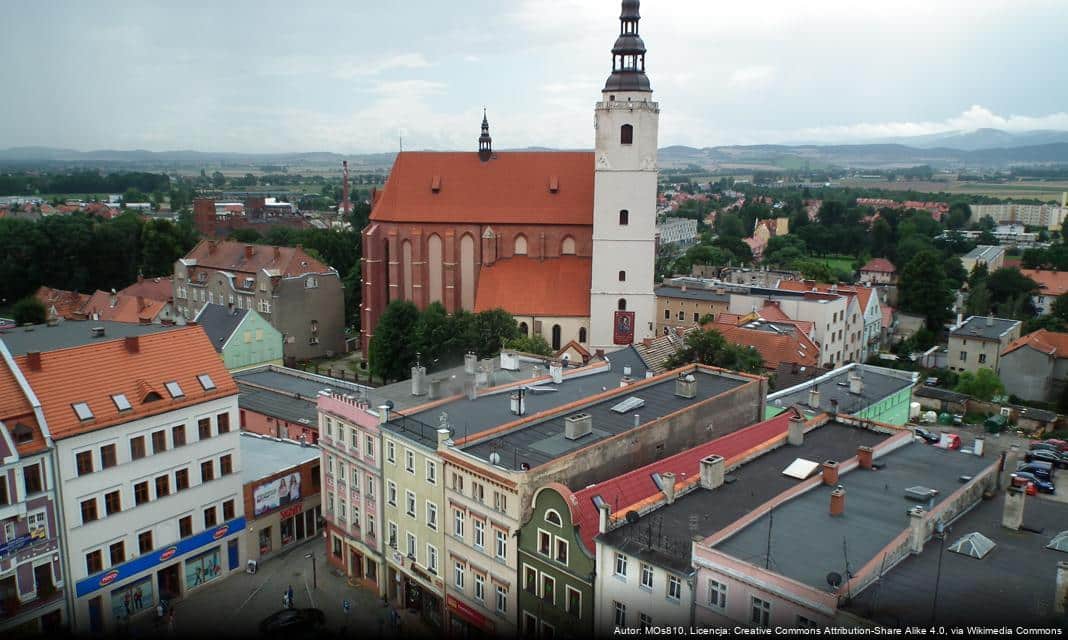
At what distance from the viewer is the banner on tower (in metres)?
64.5

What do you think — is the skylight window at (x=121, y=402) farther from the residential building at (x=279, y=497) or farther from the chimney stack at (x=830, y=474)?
the chimney stack at (x=830, y=474)

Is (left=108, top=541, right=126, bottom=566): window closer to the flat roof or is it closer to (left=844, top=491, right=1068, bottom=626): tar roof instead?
the flat roof

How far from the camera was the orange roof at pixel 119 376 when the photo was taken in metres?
30.3

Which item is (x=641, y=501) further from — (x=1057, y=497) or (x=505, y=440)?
(x=1057, y=497)

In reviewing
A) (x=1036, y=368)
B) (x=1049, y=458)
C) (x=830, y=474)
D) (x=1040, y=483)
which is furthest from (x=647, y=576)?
(x=1036, y=368)

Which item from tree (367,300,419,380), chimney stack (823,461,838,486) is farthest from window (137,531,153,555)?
tree (367,300,419,380)

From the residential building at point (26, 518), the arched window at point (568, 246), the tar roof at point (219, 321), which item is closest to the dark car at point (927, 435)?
the arched window at point (568, 246)

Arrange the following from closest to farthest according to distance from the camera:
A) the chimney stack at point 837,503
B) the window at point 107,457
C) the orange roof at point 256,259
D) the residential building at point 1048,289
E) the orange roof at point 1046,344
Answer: the chimney stack at point 837,503, the window at point 107,457, the orange roof at point 1046,344, the orange roof at point 256,259, the residential building at point 1048,289

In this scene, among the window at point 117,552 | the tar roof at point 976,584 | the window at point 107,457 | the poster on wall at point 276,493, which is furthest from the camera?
the poster on wall at point 276,493

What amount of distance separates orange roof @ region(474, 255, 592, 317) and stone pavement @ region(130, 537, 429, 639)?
31913 mm

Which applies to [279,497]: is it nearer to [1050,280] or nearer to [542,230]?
[542,230]

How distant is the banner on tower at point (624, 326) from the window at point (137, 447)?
130 ft

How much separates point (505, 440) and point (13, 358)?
742 inches

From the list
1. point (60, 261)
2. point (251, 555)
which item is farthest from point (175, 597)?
point (60, 261)
